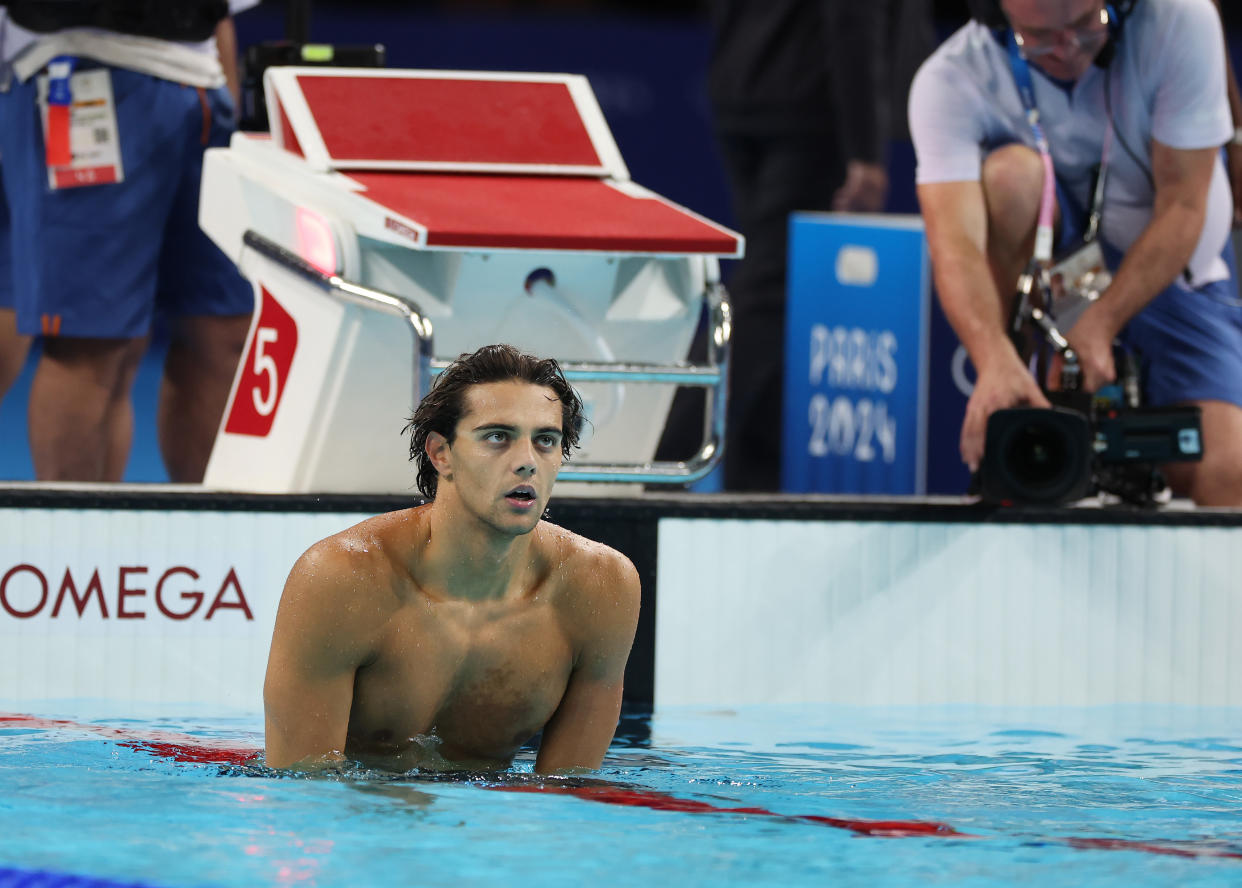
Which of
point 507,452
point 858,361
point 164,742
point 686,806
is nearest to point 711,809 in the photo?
point 686,806

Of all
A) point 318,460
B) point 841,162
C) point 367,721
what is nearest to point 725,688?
point 318,460

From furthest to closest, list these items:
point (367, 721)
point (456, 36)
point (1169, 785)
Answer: point (456, 36) → point (1169, 785) → point (367, 721)

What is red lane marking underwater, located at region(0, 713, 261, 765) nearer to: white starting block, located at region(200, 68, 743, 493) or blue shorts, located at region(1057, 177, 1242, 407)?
white starting block, located at region(200, 68, 743, 493)

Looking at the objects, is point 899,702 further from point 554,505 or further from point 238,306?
point 238,306

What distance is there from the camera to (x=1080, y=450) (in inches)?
157

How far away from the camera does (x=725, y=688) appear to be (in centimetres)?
393

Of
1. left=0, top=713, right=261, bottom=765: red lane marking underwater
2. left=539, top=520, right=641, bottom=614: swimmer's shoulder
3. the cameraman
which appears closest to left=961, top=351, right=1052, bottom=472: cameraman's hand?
the cameraman

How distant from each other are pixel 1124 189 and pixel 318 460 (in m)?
1.93

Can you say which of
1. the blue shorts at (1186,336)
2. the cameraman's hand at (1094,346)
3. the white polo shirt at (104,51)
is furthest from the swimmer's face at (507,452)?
the blue shorts at (1186,336)

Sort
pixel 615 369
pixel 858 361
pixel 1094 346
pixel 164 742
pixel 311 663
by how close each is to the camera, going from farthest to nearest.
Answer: pixel 858 361, pixel 1094 346, pixel 615 369, pixel 164 742, pixel 311 663

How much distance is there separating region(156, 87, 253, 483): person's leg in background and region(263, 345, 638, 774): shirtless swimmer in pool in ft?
5.92

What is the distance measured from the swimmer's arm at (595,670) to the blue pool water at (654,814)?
0.06 meters

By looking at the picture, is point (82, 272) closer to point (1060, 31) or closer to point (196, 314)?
point (196, 314)

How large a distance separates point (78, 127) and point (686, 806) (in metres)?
2.40
